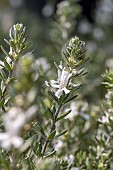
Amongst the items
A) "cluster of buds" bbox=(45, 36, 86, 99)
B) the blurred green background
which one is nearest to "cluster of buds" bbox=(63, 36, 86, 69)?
"cluster of buds" bbox=(45, 36, 86, 99)

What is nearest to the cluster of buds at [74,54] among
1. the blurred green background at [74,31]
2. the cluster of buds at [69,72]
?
the cluster of buds at [69,72]

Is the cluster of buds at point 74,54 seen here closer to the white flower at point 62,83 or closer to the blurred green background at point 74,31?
the white flower at point 62,83

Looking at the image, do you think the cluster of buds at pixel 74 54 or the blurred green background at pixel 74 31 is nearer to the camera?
the cluster of buds at pixel 74 54

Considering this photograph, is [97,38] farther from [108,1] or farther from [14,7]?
[14,7]

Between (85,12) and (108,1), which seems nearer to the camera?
(108,1)

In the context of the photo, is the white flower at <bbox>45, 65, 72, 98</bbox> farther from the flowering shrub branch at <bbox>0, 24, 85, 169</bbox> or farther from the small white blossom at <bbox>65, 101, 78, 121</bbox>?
the small white blossom at <bbox>65, 101, 78, 121</bbox>

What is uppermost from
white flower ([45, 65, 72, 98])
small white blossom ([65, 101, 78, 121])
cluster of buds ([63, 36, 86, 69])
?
cluster of buds ([63, 36, 86, 69])

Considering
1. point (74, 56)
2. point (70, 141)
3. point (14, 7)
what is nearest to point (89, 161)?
point (70, 141)

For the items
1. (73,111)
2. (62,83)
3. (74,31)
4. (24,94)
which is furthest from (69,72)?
(74,31)

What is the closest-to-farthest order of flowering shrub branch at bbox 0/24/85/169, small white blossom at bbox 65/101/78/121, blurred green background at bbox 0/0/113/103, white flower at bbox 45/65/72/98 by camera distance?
flowering shrub branch at bbox 0/24/85/169, white flower at bbox 45/65/72/98, small white blossom at bbox 65/101/78/121, blurred green background at bbox 0/0/113/103

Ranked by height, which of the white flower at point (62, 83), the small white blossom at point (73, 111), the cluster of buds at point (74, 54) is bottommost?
the small white blossom at point (73, 111)

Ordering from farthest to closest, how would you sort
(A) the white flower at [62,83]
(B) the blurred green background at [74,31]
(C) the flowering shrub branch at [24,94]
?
(B) the blurred green background at [74,31] → (A) the white flower at [62,83] → (C) the flowering shrub branch at [24,94]
